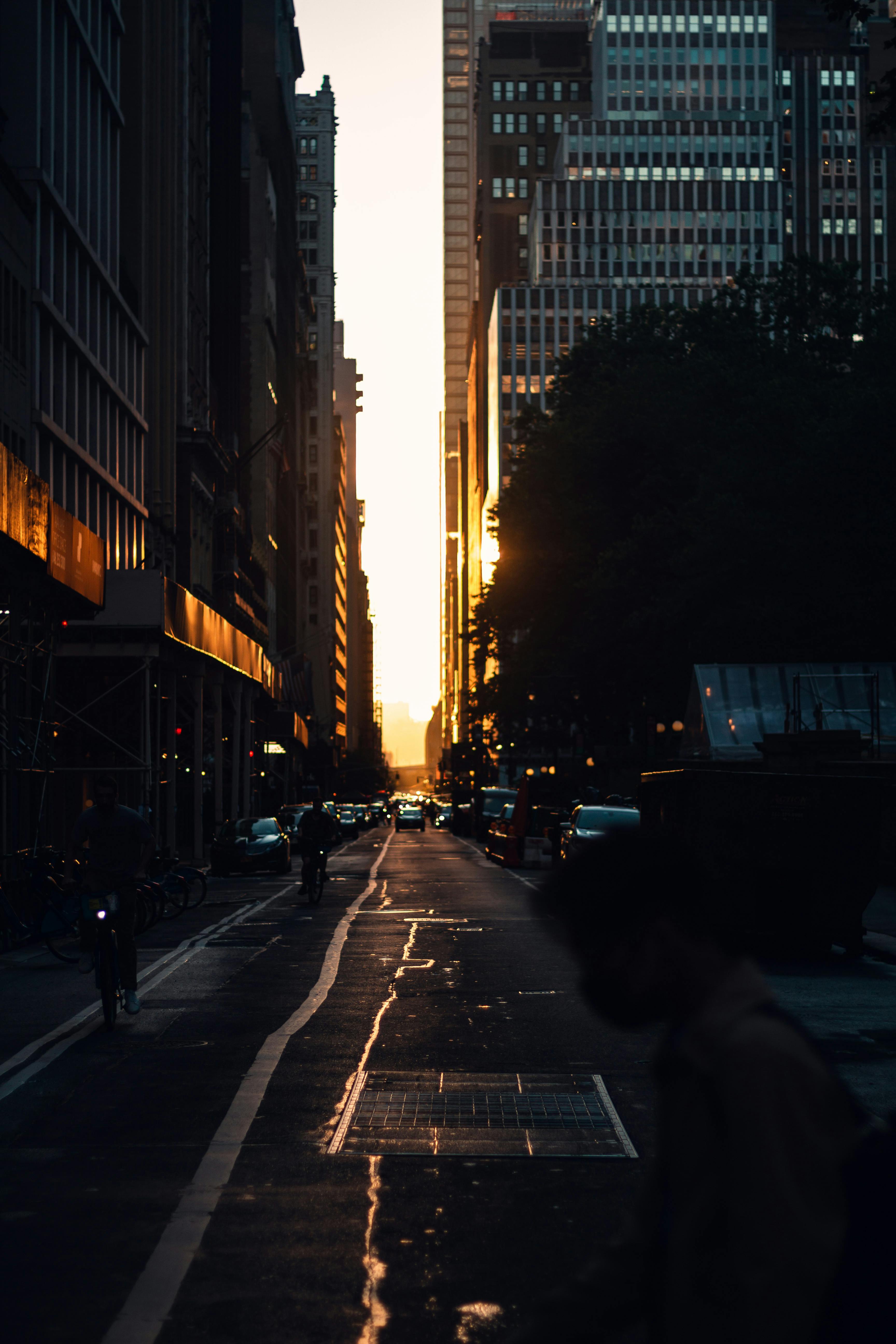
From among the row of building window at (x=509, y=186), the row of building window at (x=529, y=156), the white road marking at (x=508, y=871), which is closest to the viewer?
the white road marking at (x=508, y=871)

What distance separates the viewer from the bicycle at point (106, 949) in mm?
12016

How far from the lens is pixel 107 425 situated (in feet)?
155

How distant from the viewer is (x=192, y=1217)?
6574 millimetres

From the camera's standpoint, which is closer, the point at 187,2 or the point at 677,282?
the point at 187,2

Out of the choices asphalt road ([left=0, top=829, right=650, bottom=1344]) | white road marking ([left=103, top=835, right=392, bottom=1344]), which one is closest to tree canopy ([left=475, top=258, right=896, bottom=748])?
asphalt road ([left=0, top=829, right=650, bottom=1344])

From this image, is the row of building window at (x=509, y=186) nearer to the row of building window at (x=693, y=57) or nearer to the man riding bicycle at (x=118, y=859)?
the row of building window at (x=693, y=57)

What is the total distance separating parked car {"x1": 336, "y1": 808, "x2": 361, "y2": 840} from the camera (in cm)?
7775

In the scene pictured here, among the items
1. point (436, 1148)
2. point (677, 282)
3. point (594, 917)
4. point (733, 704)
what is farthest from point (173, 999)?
point (677, 282)

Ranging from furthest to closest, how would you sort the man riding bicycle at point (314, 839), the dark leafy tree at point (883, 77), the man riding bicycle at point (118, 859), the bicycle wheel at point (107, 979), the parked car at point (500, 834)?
the parked car at point (500, 834), the man riding bicycle at point (314, 839), the dark leafy tree at point (883, 77), the man riding bicycle at point (118, 859), the bicycle wheel at point (107, 979)

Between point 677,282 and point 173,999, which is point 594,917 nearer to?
point 173,999

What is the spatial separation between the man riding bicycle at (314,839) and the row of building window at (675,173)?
143 metres

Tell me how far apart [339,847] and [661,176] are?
11451cm

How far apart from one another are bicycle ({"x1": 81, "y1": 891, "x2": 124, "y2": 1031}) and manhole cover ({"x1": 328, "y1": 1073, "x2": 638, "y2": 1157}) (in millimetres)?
2862

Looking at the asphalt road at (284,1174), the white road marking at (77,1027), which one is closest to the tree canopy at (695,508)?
the white road marking at (77,1027)
